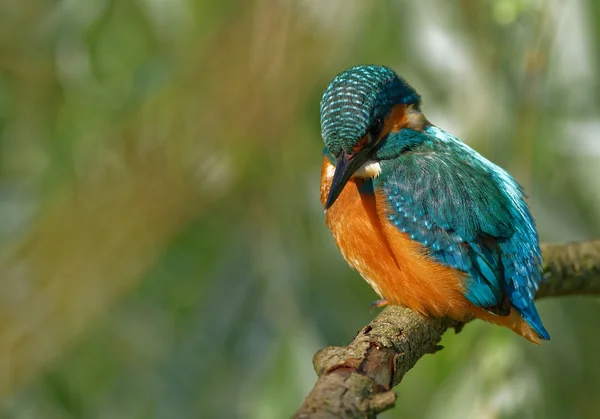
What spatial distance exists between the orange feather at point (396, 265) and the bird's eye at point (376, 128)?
0.16 m

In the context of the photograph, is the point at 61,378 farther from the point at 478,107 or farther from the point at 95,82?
the point at 478,107

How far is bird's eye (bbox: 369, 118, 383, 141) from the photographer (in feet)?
8.19

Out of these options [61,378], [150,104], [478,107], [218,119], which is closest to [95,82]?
[150,104]

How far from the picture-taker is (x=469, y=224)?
248 centimetres

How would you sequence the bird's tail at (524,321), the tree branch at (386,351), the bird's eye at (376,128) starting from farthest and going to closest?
1. the bird's eye at (376,128)
2. the bird's tail at (524,321)
3. the tree branch at (386,351)

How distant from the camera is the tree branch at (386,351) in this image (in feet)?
5.28

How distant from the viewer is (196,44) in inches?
129

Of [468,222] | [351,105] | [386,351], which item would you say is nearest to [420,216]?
[468,222]

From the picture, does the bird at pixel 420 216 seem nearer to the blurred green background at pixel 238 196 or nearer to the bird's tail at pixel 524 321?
the bird's tail at pixel 524 321

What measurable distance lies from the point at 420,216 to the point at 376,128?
27 cm

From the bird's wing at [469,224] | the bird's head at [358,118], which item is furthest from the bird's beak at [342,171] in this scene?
the bird's wing at [469,224]

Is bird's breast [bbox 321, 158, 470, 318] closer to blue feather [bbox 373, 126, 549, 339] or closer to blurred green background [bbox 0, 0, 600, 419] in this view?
blue feather [bbox 373, 126, 549, 339]

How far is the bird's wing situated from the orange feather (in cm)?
3

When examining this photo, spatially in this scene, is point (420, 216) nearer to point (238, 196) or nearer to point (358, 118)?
point (358, 118)
